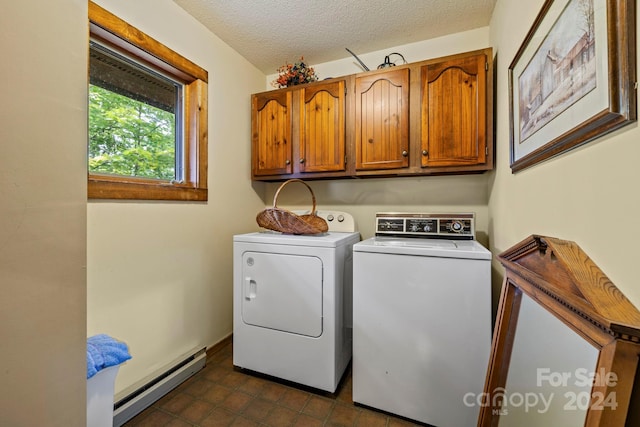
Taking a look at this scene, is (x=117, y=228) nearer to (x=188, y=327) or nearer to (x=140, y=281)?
(x=140, y=281)

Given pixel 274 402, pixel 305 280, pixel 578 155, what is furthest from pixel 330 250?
pixel 578 155

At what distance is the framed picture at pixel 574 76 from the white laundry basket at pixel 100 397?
1.83 metres

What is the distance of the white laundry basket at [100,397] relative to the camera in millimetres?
1008

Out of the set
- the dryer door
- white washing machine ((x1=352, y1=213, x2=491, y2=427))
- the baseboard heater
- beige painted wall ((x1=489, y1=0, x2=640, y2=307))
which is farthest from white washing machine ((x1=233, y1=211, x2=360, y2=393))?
beige painted wall ((x1=489, y1=0, x2=640, y2=307))

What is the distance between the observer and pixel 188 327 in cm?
186

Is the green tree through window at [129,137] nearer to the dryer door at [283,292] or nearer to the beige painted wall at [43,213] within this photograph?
the dryer door at [283,292]

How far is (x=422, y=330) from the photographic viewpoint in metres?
1.38

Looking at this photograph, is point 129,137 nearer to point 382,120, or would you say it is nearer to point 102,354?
point 102,354

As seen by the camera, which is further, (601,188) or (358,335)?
(358,335)

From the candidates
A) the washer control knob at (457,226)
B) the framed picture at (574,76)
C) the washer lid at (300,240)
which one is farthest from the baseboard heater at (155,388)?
the framed picture at (574,76)

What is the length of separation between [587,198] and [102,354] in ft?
5.85

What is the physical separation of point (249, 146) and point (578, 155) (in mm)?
2231

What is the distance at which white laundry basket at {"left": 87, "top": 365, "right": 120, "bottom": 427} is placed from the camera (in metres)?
1.01

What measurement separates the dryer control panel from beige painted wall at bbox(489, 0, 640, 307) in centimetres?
Answer: 33
